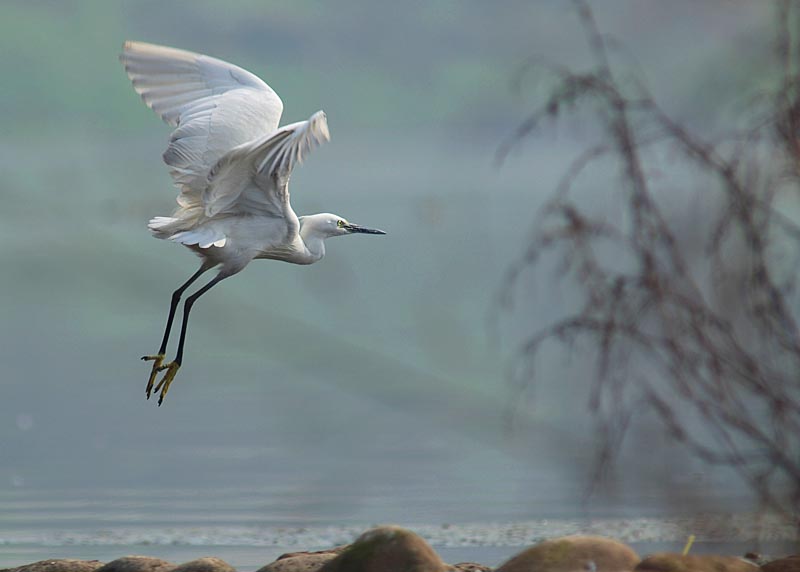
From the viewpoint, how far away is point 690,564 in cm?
473

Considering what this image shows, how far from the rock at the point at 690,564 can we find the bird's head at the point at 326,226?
243 centimetres

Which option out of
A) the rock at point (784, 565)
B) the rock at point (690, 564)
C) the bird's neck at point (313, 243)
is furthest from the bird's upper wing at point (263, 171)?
the rock at point (784, 565)

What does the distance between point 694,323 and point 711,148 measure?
1.98ft

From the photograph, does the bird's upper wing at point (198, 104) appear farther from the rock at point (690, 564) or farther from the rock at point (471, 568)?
the rock at point (690, 564)

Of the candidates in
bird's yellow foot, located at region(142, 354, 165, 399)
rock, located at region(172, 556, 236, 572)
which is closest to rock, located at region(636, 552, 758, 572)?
rock, located at region(172, 556, 236, 572)

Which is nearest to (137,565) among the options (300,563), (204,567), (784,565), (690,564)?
(204,567)

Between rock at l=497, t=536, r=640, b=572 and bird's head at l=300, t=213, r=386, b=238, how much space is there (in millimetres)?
2157

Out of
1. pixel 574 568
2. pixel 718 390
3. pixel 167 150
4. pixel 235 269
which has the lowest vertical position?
pixel 574 568

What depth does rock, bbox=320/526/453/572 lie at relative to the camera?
16.2ft

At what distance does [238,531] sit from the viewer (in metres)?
7.41

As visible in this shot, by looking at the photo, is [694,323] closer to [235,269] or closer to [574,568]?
[574,568]

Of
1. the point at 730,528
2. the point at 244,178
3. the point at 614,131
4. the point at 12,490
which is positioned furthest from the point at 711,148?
the point at 12,490

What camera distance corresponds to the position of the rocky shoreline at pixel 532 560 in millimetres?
4746

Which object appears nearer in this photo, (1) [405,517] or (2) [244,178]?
(2) [244,178]
